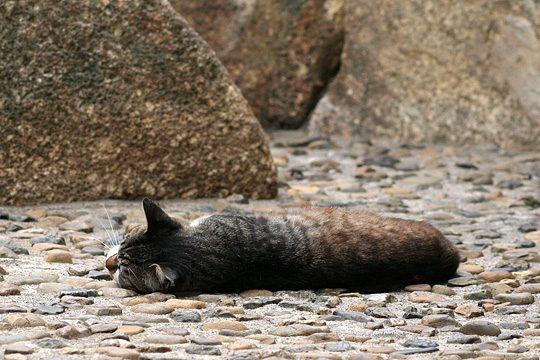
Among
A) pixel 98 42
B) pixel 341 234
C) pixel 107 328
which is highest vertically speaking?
pixel 98 42

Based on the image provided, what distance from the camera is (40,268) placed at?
626 cm

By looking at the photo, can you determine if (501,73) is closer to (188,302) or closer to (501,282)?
(501,282)

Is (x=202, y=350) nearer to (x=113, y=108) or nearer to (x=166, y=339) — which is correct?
(x=166, y=339)

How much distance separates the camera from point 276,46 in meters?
11.2

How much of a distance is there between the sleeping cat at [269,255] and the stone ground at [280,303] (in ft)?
0.27

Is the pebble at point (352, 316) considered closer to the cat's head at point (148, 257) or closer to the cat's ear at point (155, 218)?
the cat's head at point (148, 257)

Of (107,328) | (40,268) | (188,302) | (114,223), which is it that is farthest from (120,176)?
(107,328)

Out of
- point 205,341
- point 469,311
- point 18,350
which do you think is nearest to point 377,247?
point 469,311

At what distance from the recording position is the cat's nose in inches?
238

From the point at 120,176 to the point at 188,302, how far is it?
261cm

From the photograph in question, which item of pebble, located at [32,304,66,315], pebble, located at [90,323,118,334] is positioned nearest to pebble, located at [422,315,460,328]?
pebble, located at [90,323,118,334]

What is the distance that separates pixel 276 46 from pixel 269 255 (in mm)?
5500

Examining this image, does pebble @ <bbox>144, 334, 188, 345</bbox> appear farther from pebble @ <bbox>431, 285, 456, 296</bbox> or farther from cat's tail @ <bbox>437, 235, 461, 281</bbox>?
cat's tail @ <bbox>437, 235, 461, 281</bbox>

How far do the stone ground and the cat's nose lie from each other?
0.26 feet
